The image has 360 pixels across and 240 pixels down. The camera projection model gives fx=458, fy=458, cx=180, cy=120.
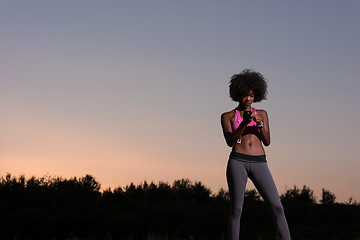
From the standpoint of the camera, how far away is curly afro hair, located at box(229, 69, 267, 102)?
23.4ft

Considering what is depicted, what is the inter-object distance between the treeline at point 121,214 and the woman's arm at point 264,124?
32.6 ft

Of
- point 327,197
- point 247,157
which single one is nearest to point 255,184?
point 247,157

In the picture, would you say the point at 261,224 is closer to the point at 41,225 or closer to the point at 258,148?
the point at 41,225

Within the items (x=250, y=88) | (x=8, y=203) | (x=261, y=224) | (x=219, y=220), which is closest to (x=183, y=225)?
(x=219, y=220)

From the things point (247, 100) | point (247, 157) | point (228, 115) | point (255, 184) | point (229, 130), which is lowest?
Result: point (255, 184)

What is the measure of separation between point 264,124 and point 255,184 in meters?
0.94

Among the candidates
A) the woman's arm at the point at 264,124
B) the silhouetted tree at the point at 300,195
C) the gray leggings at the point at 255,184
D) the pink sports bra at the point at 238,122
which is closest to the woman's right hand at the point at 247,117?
the woman's arm at the point at 264,124

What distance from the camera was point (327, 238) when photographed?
12.6 meters

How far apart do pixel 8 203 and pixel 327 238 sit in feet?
46.0

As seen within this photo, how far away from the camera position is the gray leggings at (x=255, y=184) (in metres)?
6.46

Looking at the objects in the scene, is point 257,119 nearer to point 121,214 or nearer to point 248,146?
point 248,146

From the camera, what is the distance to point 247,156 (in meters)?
6.70

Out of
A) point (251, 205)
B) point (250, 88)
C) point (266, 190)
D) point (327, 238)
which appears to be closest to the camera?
point (266, 190)

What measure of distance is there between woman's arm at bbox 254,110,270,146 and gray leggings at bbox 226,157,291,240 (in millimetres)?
393
